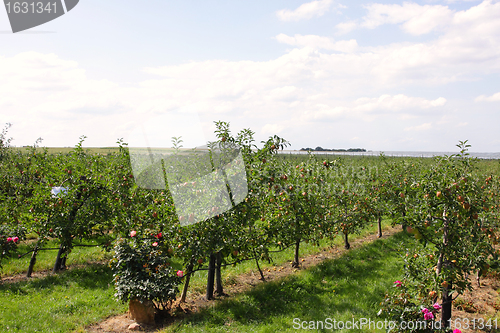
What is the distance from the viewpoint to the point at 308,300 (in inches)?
262

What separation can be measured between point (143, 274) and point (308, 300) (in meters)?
3.61

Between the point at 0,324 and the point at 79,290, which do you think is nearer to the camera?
the point at 0,324

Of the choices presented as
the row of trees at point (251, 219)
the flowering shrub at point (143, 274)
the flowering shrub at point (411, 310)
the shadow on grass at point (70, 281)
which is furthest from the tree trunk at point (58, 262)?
the flowering shrub at point (411, 310)

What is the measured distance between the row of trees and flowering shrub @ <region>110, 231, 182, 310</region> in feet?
0.06

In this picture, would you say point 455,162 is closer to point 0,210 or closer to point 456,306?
point 456,306

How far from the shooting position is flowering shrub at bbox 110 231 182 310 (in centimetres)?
530

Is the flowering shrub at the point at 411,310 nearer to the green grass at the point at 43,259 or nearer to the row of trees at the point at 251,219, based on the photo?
the row of trees at the point at 251,219

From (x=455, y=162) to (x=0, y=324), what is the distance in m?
8.68

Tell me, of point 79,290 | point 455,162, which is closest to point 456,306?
point 455,162

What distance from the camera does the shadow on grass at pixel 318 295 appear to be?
5.96m

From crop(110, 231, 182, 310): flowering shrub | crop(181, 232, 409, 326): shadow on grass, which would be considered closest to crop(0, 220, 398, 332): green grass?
crop(181, 232, 409, 326): shadow on grass

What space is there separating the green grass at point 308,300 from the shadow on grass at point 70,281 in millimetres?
3156

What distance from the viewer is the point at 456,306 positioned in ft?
21.5

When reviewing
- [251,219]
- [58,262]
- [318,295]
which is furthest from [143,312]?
[58,262]
